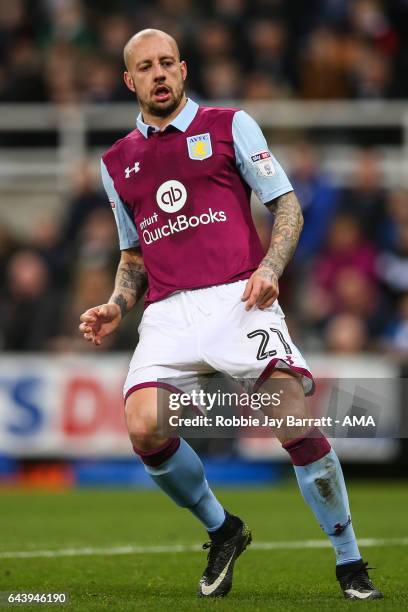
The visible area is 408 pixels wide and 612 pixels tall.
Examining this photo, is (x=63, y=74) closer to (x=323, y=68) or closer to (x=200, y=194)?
(x=323, y=68)

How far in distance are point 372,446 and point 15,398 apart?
3.67 metres

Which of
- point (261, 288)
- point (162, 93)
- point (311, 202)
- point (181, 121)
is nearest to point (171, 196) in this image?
point (181, 121)

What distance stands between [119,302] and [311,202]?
27.1ft

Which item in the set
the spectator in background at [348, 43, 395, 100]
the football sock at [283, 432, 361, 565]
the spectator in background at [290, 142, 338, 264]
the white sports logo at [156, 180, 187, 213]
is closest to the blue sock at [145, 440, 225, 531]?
the football sock at [283, 432, 361, 565]

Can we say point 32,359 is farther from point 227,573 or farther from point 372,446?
point 227,573

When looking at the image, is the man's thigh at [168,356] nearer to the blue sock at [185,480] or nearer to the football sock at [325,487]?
the blue sock at [185,480]

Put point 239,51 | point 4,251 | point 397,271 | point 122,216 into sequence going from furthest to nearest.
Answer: point 239,51 → point 4,251 → point 397,271 → point 122,216

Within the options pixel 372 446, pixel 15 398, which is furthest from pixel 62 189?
pixel 372 446

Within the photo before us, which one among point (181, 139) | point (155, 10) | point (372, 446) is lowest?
point (372, 446)

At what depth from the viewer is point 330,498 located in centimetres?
589

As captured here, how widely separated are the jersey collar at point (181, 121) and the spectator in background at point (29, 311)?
7.97 m

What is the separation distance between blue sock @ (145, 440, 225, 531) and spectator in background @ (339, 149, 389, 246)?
8369mm

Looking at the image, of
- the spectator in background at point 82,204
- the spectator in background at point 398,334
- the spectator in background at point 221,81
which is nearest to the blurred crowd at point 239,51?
the spectator in background at point 221,81

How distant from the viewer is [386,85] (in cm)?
1644
